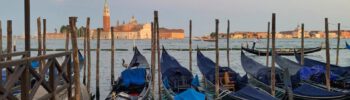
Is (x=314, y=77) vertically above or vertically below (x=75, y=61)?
below

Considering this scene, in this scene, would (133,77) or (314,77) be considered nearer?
(133,77)

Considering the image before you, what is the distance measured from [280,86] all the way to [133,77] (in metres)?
3.79

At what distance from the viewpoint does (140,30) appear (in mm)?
116562

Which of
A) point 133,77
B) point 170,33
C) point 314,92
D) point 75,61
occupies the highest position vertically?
point 170,33

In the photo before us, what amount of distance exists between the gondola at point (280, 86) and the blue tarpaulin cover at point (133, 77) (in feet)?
10.1

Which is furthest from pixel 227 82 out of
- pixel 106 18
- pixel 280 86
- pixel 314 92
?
pixel 106 18

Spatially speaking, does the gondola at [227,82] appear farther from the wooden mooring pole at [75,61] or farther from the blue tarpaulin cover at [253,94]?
the wooden mooring pole at [75,61]

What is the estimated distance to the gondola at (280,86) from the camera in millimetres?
9430

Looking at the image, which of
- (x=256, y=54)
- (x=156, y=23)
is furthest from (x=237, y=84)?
(x=256, y=54)

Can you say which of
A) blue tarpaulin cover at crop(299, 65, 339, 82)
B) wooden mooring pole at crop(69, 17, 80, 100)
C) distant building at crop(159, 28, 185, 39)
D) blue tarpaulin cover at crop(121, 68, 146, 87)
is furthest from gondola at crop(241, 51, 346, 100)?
distant building at crop(159, 28, 185, 39)

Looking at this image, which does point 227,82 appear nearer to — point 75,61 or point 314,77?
point 314,77

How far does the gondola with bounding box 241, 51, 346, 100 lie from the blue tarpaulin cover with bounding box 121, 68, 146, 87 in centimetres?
308

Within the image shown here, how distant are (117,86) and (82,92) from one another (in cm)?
400

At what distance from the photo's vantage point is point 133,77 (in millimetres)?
11906
